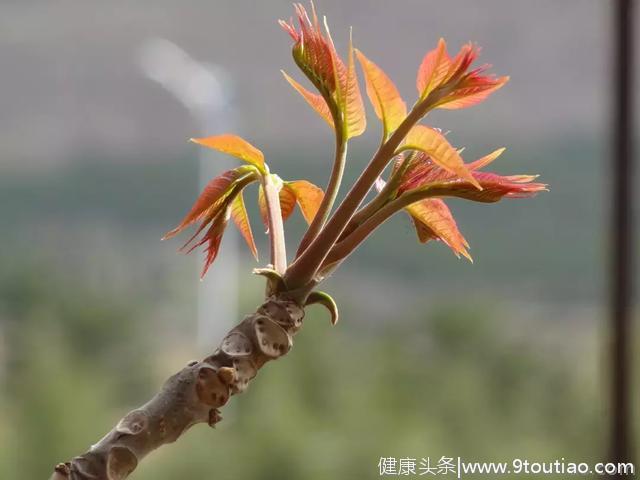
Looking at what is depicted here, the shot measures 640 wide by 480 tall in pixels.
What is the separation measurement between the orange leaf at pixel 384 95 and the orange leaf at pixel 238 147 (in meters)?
0.04

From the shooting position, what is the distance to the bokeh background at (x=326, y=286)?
1515 mm

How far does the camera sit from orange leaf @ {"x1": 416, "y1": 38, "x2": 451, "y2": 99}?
0.87ft

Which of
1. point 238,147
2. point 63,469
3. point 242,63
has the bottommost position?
point 63,469

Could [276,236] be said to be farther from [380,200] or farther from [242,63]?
[242,63]

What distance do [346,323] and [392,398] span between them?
16 centimetres

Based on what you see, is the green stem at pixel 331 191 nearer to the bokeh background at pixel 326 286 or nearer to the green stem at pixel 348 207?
the green stem at pixel 348 207

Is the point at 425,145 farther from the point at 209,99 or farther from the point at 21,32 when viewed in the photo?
the point at 21,32

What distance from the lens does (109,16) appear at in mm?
1729

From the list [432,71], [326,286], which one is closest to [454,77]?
[432,71]

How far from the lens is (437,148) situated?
0.26m

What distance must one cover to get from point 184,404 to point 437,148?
0.10 meters

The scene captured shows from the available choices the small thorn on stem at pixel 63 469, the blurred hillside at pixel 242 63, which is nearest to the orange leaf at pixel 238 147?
the small thorn on stem at pixel 63 469

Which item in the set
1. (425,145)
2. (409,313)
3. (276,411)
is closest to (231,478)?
(276,411)

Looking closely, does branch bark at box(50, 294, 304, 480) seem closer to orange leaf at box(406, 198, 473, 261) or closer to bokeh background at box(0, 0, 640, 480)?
orange leaf at box(406, 198, 473, 261)
